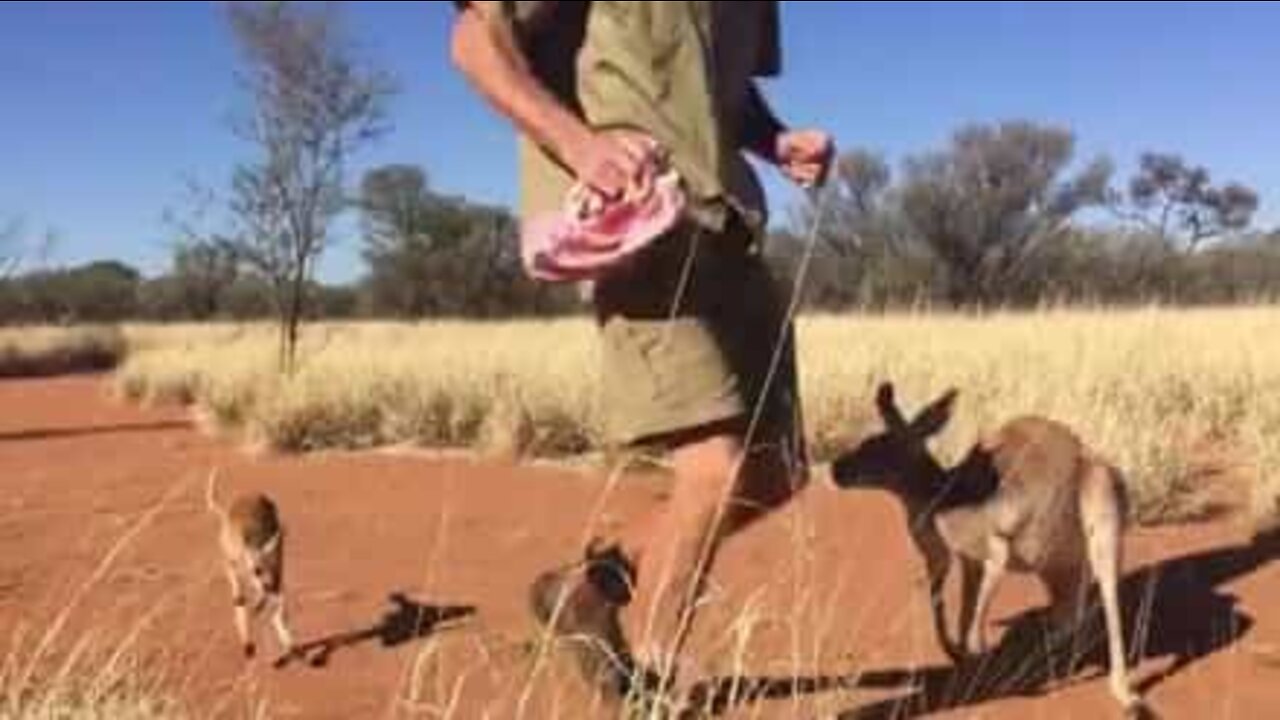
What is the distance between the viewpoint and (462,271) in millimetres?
45406

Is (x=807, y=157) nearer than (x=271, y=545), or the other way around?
(x=807, y=157)

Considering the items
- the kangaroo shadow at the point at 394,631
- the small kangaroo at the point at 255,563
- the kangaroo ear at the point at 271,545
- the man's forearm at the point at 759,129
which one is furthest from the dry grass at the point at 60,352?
the man's forearm at the point at 759,129

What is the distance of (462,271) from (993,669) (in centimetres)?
4094

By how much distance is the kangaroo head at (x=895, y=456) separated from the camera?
203 inches

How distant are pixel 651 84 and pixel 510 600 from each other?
2860 mm

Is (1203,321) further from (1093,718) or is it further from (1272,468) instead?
(1093,718)

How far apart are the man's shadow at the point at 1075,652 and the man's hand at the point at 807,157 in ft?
3.35

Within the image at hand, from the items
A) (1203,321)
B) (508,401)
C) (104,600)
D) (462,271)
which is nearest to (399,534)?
(104,600)

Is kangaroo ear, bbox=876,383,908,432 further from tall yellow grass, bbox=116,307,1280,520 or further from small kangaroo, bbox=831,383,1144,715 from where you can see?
tall yellow grass, bbox=116,307,1280,520

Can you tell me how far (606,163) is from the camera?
3.26 m

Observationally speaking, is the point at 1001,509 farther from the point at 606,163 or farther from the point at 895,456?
the point at 606,163

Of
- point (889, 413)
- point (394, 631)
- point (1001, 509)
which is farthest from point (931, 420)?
point (394, 631)

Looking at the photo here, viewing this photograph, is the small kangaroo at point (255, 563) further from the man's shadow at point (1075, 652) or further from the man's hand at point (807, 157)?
the man's hand at point (807, 157)

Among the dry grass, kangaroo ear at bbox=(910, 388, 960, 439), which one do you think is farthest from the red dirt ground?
the dry grass
